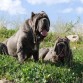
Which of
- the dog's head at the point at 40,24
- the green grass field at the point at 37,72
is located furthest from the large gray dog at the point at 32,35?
the green grass field at the point at 37,72

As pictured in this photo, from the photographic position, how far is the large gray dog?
11805 millimetres

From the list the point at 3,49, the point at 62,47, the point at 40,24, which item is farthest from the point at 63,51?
the point at 3,49

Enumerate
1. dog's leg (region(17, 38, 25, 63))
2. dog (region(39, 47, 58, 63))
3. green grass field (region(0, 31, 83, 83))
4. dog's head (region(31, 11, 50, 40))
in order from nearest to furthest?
green grass field (region(0, 31, 83, 83)), dog's head (region(31, 11, 50, 40)), dog's leg (region(17, 38, 25, 63)), dog (region(39, 47, 58, 63))

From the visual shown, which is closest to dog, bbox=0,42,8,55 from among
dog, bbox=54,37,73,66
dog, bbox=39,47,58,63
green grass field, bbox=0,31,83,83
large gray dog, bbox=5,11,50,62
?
green grass field, bbox=0,31,83,83

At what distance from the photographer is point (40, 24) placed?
11.8m

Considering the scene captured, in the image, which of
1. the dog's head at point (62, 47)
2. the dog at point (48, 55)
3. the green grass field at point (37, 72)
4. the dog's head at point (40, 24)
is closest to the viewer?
the green grass field at point (37, 72)

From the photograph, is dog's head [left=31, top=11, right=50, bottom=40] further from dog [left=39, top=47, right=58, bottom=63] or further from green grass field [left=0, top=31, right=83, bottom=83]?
dog [left=39, top=47, right=58, bottom=63]

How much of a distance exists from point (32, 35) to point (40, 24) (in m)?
0.46

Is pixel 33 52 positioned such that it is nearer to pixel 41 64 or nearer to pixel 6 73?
pixel 41 64

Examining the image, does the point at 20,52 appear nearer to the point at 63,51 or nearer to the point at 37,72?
the point at 37,72

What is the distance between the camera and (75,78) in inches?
458

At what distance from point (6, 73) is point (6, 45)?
2318mm

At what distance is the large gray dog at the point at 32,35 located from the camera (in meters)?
11.8

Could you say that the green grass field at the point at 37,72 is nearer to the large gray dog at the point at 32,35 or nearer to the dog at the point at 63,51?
the large gray dog at the point at 32,35
